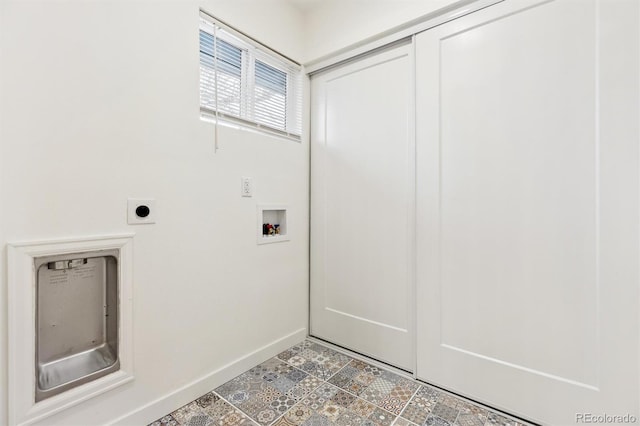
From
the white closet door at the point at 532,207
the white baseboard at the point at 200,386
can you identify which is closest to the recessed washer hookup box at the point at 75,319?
the white baseboard at the point at 200,386

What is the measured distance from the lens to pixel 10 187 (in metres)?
1.09

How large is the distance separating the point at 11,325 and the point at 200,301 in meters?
0.73

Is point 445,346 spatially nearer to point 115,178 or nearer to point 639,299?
point 639,299

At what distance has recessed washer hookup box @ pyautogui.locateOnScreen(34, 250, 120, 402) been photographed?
3.95 ft

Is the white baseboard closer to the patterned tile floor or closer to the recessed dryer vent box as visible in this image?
the patterned tile floor

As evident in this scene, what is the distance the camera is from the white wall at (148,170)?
3.68 feet

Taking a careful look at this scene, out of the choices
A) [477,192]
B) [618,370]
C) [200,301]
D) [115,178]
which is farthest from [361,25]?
[618,370]

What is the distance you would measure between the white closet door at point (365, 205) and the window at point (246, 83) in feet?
0.66

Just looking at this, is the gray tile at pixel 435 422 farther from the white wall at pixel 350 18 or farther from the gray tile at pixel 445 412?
the white wall at pixel 350 18

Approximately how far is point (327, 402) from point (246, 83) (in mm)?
1952

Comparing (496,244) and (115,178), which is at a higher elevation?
(115,178)

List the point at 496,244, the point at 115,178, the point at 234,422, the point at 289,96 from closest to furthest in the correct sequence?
the point at 115,178 < the point at 234,422 < the point at 496,244 < the point at 289,96

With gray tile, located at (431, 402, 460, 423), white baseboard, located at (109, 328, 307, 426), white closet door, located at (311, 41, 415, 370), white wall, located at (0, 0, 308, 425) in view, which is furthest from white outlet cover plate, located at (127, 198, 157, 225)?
gray tile, located at (431, 402, 460, 423)

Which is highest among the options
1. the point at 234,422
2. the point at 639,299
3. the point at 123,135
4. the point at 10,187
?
the point at 123,135
